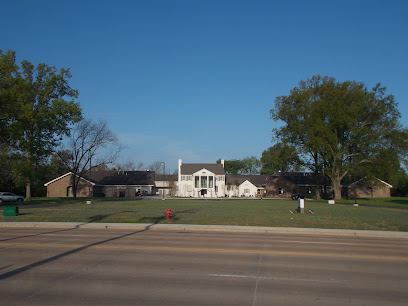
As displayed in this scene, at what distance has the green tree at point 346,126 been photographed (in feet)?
191

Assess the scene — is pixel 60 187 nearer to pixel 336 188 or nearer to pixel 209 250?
pixel 336 188

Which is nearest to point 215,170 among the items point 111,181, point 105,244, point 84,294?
point 111,181

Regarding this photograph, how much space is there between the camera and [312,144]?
60969mm

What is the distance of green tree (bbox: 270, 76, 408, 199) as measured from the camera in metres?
58.1

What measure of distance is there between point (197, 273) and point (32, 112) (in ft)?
141

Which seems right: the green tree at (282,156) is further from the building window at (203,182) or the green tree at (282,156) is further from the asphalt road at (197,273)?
the asphalt road at (197,273)

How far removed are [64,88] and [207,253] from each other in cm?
5190

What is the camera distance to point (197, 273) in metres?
9.10

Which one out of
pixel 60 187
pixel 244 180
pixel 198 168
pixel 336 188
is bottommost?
pixel 336 188

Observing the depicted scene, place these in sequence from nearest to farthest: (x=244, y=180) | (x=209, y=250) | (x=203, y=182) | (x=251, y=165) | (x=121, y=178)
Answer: (x=209, y=250)
(x=203, y=182)
(x=121, y=178)
(x=244, y=180)
(x=251, y=165)

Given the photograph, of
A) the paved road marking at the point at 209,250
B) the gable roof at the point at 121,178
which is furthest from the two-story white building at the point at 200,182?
the paved road marking at the point at 209,250

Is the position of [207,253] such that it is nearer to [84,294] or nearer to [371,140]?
[84,294]

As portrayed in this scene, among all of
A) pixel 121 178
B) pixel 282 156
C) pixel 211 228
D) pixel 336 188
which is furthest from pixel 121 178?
pixel 211 228

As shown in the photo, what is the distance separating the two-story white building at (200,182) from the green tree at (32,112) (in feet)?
130
